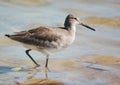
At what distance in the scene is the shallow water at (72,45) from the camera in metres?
8.45

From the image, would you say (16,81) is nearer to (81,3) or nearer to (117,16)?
(117,16)

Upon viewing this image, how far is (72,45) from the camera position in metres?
10.3

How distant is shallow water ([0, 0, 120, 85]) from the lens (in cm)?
845

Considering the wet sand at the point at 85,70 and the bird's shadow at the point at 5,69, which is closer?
the wet sand at the point at 85,70

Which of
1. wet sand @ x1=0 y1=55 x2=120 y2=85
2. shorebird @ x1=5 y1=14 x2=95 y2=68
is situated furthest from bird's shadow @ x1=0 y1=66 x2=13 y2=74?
shorebird @ x1=5 y1=14 x2=95 y2=68

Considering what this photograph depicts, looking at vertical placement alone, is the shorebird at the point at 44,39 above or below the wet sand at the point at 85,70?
above

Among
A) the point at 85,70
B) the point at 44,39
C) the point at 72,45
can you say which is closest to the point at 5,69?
the point at 44,39

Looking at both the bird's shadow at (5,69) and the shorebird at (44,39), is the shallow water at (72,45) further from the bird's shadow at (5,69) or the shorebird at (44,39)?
the shorebird at (44,39)

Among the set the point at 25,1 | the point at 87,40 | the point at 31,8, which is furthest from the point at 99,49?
the point at 25,1

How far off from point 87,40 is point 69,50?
0.81 m

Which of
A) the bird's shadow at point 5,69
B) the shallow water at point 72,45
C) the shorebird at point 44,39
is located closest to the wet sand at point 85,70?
the shallow water at point 72,45

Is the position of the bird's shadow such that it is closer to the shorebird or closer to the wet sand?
the wet sand

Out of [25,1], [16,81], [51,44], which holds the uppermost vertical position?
[25,1]

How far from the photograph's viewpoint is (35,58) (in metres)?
9.41
